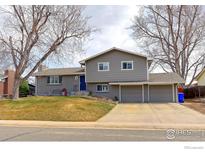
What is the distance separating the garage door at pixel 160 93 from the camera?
30217 mm

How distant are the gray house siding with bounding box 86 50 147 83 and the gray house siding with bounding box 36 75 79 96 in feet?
12.9

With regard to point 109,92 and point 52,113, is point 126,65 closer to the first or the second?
point 109,92

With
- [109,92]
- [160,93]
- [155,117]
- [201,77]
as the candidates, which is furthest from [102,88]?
[201,77]

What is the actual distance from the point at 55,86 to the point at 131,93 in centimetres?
1099

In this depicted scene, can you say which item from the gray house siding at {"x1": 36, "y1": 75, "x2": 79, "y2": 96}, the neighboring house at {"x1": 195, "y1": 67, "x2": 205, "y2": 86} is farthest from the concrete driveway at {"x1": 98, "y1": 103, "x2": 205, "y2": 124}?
the neighboring house at {"x1": 195, "y1": 67, "x2": 205, "y2": 86}

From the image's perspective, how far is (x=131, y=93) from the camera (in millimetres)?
30984

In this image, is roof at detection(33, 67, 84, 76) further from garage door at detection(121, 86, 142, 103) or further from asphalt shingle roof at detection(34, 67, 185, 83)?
garage door at detection(121, 86, 142, 103)

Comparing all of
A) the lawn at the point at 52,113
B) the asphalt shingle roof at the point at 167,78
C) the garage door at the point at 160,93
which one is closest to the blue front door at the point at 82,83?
the asphalt shingle roof at the point at 167,78

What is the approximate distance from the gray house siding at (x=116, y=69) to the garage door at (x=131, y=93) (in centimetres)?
106

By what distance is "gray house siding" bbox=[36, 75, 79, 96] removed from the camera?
115ft

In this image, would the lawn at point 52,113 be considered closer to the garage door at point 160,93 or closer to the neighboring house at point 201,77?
the garage door at point 160,93

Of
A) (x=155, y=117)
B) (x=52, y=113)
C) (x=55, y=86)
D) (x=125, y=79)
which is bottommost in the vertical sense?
(x=155, y=117)
